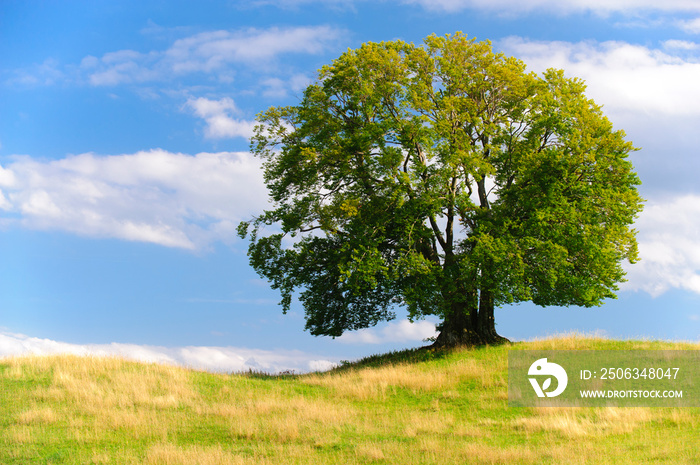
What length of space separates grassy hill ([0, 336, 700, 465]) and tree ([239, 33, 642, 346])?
397 centimetres

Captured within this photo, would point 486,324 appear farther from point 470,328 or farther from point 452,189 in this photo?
point 452,189

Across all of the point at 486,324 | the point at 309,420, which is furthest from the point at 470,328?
the point at 309,420

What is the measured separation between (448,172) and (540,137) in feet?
17.5

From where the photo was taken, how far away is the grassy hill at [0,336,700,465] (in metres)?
12.6

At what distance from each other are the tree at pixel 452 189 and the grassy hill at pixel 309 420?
3.97 metres

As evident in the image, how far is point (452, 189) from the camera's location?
84.6 ft

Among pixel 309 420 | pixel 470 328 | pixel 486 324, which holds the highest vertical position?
pixel 486 324

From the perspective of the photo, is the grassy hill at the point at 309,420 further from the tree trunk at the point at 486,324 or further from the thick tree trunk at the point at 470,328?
the tree trunk at the point at 486,324

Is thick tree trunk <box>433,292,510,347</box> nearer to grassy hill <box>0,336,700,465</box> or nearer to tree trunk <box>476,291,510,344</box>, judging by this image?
tree trunk <box>476,291,510,344</box>

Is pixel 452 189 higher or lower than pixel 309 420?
higher

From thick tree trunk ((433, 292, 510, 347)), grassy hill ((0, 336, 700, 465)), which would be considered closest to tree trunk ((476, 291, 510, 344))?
thick tree trunk ((433, 292, 510, 347))

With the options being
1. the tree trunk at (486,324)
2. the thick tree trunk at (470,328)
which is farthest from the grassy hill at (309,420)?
the tree trunk at (486,324)

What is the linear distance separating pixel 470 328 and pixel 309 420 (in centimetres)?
1321

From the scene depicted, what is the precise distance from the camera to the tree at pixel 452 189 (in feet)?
78.3
